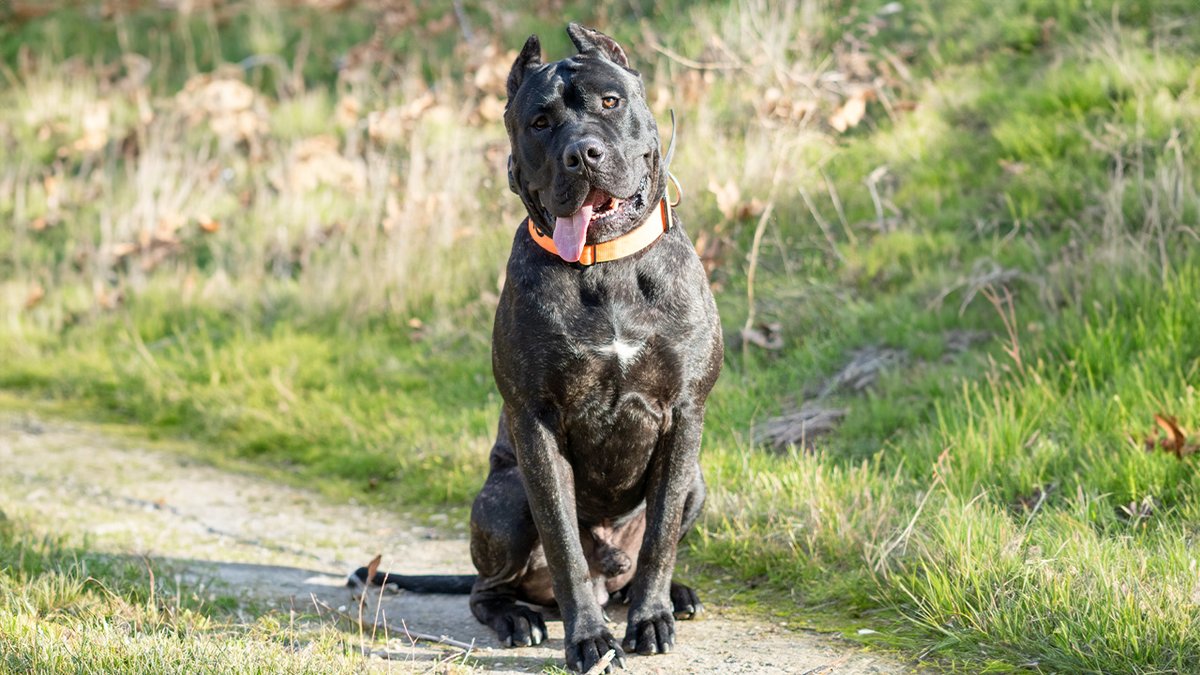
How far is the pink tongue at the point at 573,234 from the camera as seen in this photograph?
3.78 meters

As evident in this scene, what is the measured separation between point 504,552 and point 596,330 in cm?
85

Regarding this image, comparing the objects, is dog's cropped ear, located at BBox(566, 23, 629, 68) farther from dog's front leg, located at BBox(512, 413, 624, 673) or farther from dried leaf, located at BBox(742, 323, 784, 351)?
dried leaf, located at BBox(742, 323, 784, 351)

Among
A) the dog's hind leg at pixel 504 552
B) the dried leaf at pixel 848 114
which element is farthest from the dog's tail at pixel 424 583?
the dried leaf at pixel 848 114

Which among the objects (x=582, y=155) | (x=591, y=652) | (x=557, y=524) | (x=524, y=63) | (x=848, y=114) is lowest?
(x=591, y=652)

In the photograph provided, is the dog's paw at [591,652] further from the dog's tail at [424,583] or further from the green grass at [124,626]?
the dog's tail at [424,583]

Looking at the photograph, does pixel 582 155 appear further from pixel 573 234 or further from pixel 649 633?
pixel 649 633

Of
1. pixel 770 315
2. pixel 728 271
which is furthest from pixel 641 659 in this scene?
pixel 728 271

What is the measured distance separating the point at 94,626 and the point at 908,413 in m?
3.33

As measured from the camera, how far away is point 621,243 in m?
3.88

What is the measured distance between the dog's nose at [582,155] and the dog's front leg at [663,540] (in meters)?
0.81

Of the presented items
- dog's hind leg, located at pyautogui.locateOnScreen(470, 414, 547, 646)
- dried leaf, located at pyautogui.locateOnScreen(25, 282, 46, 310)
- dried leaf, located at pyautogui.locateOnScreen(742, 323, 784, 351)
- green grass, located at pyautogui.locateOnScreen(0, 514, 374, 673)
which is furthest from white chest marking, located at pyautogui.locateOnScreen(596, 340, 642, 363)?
dried leaf, located at pyautogui.locateOnScreen(25, 282, 46, 310)

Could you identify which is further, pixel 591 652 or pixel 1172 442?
pixel 1172 442

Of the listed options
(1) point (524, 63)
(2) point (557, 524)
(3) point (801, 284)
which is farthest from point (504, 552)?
(3) point (801, 284)

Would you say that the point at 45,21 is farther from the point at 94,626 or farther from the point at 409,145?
the point at 94,626
